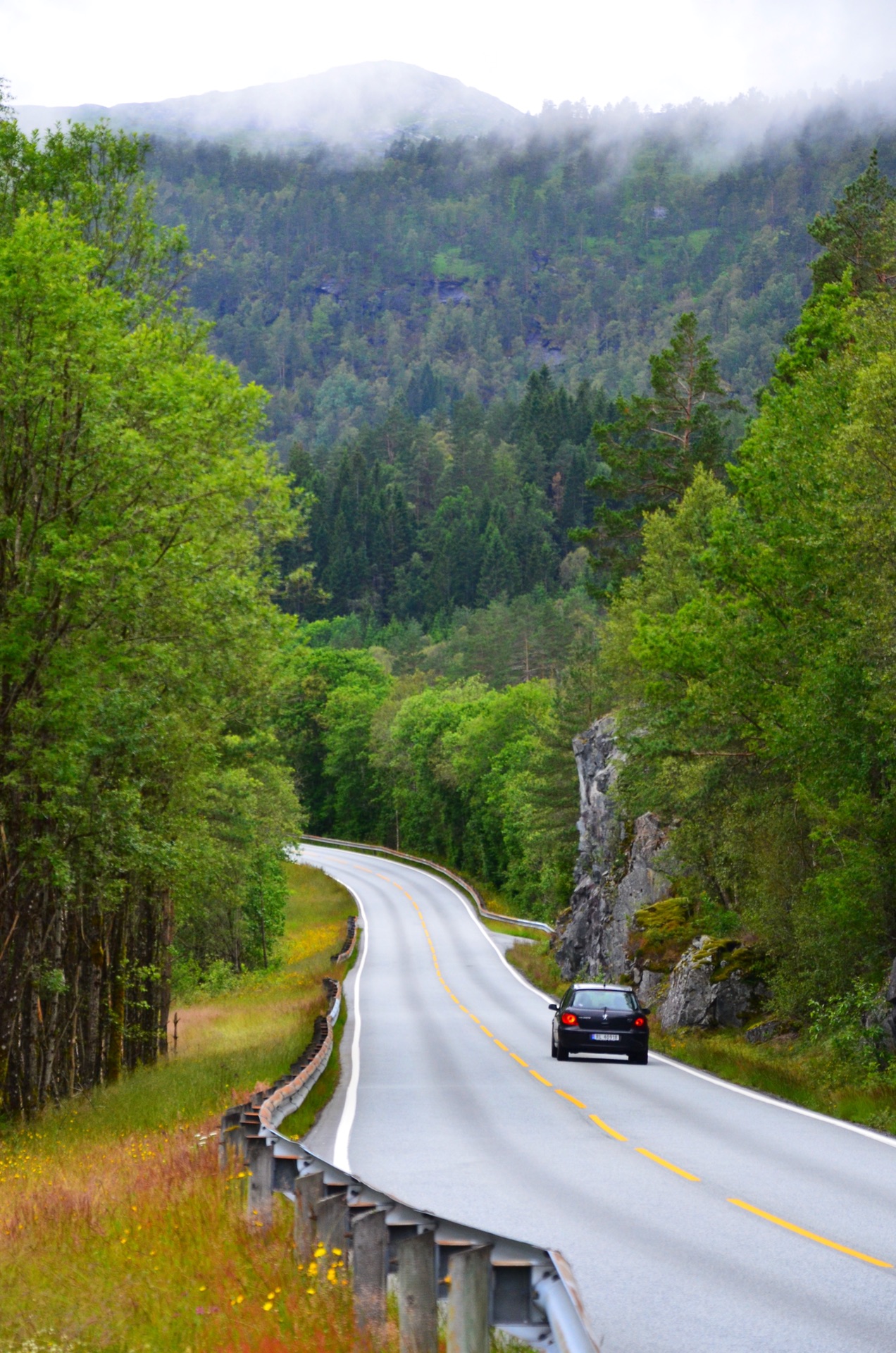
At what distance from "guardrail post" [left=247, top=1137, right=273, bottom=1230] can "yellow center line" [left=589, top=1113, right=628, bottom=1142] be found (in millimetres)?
7914

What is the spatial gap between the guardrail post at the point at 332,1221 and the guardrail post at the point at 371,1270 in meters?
0.59

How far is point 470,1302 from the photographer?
195 inches

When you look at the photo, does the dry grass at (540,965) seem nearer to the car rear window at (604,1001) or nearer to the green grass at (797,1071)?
the green grass at (797,1071)

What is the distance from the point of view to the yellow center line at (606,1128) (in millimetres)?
15438

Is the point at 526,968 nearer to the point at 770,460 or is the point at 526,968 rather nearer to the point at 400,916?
the point at 400,916

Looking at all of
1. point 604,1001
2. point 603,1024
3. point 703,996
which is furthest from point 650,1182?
point 703,996

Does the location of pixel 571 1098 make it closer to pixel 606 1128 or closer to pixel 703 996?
pixel 606 1128

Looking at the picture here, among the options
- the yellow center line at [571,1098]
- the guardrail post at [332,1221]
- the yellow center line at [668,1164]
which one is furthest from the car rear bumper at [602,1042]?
the guardrail post at [332,1221]

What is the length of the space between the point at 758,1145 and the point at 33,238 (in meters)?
14.7

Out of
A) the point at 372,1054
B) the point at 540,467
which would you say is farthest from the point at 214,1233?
the point at 540,467

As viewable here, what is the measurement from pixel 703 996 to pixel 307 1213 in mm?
23738

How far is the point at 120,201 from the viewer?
24453mm

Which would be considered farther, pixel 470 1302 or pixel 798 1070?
pixel 798 1070

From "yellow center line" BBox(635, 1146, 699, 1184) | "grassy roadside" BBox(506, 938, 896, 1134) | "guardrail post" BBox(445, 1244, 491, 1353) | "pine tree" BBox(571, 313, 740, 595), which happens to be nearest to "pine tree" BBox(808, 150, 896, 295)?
"pine tree" BBox(571, 313, 740, 595)
